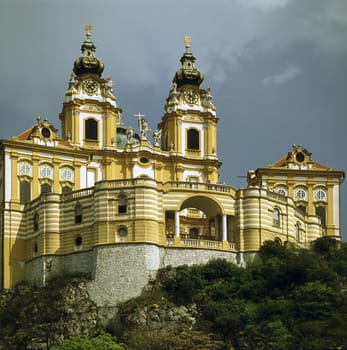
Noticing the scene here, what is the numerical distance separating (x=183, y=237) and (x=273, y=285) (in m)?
7.76

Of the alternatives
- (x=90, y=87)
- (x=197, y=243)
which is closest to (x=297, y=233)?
(x=197, y=243)

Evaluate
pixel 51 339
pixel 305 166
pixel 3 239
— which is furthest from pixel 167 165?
pixel 51 339

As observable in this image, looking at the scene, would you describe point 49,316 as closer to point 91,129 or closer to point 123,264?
point 123,264

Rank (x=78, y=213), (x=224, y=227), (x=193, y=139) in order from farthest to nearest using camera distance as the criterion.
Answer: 1. (x=193, y=139)
2. (x=78, y=213)
3. (x=224, y=227)

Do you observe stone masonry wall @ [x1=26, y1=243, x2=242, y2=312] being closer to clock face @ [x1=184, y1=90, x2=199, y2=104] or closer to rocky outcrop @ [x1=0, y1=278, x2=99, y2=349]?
rocky outcrop @ [x1=0, y1=278, x2=99, y2=349]

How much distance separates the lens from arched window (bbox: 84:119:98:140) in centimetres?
9241

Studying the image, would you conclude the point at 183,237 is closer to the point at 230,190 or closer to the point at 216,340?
the point at 230,190

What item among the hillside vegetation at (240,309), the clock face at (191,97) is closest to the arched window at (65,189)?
the hillside vegetation at (240,309)

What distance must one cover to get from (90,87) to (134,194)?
19.4 metres

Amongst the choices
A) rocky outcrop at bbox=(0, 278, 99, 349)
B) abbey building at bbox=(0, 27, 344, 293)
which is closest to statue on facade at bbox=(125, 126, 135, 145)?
abbey building at bbox=(0, 27, 344, 293)

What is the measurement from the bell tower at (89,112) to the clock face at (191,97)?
19.9 ft

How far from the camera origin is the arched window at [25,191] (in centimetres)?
8438

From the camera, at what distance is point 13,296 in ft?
257

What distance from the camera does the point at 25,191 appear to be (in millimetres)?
84812
